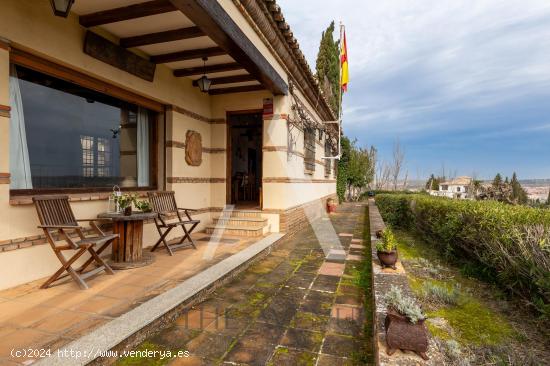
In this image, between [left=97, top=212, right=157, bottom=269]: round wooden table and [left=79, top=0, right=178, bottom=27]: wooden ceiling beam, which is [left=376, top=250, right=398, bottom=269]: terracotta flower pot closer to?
[left=97, top=212, right=157, bottom=269]: round wooden table

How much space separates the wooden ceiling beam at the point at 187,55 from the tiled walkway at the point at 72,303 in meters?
3.16

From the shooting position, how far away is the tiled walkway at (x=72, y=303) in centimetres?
220

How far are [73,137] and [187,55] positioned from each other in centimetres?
208

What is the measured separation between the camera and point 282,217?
21.0ft

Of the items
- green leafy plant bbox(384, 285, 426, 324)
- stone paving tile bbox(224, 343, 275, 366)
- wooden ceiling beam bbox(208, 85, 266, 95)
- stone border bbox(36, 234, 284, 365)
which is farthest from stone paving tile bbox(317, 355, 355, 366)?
wooden ceiling beam bbox(208, 85, 266, 95)

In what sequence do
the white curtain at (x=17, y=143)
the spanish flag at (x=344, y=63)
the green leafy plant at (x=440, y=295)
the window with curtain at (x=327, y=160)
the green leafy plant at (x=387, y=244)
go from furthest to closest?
1. the window with curtain at (x=327, y=160)
2. the spanish flag at (x=344, y=63)
3. the green leafy plant at (x=387, y=244)
4. the white curtain at (x=17, y=143)
5. the green leafy plant at (x=440, y=295)

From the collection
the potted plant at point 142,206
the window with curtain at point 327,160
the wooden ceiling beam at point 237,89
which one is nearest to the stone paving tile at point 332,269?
the potted plant at point 142,206

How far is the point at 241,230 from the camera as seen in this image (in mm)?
6031

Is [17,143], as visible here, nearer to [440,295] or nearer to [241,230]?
[241,230]

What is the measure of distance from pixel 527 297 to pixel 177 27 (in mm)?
5129

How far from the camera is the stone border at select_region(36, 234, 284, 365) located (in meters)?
1.99

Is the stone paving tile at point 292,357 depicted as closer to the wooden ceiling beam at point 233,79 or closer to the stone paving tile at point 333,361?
the stone paving tile at point 333,361

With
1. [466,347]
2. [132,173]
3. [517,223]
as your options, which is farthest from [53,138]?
[517,223]

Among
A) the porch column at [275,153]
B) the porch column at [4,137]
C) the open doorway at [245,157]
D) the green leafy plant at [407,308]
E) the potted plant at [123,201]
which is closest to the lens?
the green leafy plant at [407,308]
